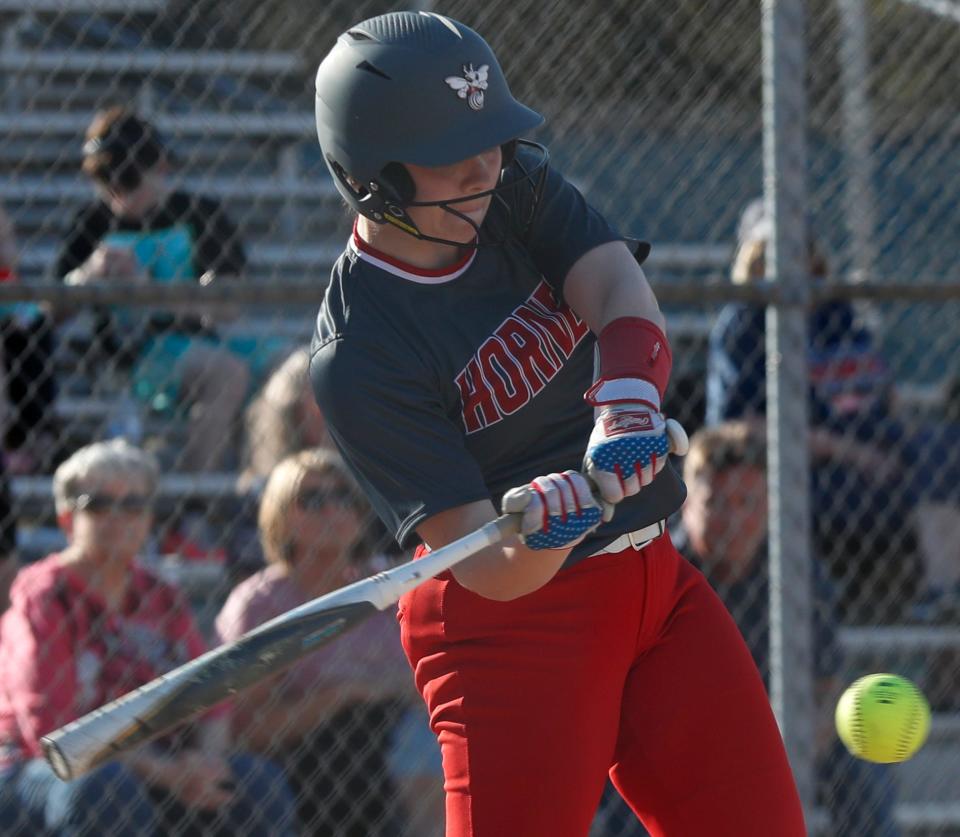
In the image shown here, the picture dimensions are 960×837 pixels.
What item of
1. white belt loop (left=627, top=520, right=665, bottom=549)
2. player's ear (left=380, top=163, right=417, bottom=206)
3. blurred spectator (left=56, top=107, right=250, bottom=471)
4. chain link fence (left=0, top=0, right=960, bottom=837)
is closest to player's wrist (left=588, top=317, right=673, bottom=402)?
white belt loop (left=627, top=520, right=665, bottom=549)

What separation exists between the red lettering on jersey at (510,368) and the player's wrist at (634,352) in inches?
3.6

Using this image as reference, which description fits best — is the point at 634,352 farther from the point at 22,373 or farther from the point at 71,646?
the point at 22,373

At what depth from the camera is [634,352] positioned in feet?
7.71

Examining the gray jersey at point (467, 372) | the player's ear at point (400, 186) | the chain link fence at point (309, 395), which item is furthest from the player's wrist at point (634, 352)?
the chain link fence at point (309, 395)

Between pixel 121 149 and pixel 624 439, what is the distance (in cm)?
271

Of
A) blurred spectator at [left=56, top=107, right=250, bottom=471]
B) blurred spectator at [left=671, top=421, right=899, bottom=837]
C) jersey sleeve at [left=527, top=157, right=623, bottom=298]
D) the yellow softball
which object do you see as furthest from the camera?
blurred spectator at [left=56, top=107, right=250, bottom=471]

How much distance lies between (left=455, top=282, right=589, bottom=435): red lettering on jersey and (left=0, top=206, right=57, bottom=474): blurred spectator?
7.14ft

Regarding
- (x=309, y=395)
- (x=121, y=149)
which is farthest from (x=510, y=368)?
(x=121, y=149)

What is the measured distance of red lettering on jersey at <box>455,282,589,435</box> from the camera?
239cm

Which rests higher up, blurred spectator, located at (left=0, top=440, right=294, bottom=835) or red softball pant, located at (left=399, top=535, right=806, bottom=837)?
red softball pant, located at (left=399, top=535, right=806, bottom=837)

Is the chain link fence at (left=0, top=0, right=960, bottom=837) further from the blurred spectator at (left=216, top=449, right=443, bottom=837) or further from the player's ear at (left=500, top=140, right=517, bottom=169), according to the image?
the player's ear at (left=500, top=140, right=517, bottom=169)

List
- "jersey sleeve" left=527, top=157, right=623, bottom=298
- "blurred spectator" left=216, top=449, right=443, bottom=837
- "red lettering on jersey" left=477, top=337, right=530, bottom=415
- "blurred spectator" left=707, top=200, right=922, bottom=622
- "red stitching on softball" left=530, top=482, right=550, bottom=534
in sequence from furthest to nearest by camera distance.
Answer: "blurred spectator" left=707, top=200, right=922, bottom=622 < "blurred spectator" left=216, top=449, right=443, bottom=837 < "jersey sleeve" left=527, top=157, right=623, bottom=298 < "red lettering on jersey" left=477, top=337, right=530, bottom=415 < "red stitching on softball" left=530, top=482, right=550, bottom=534

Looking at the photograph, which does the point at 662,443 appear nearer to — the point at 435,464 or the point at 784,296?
the point at 435,464

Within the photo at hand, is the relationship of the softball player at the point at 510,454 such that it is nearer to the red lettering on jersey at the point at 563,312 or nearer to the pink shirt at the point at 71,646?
the red lettering on jersey at the point at 563,312
